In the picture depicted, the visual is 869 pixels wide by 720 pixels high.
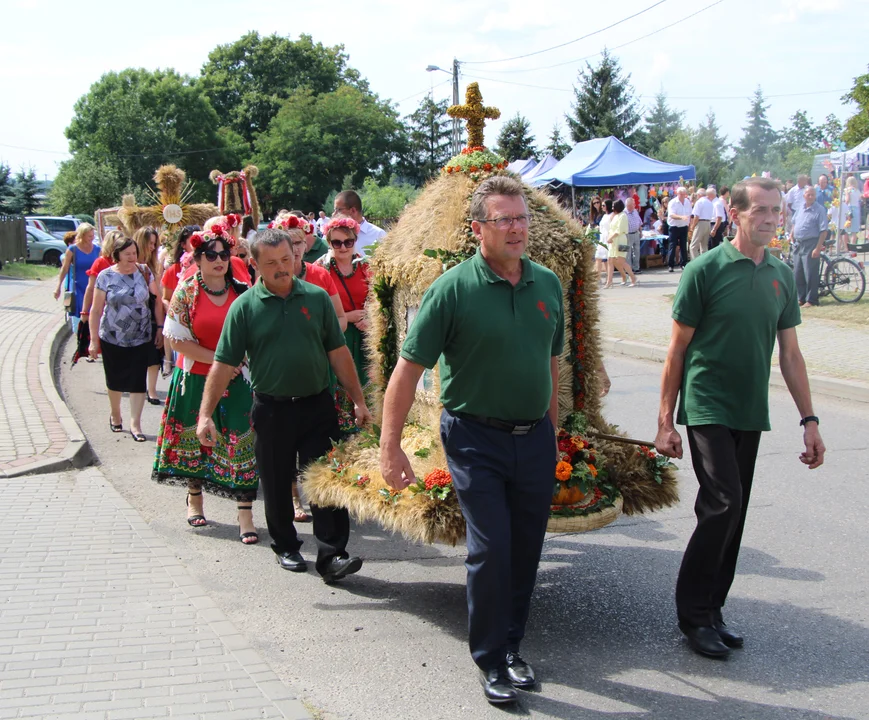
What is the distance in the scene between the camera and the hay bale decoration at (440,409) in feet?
14.0

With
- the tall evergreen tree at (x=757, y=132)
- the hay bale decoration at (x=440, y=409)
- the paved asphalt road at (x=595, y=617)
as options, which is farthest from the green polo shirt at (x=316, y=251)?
the tall evergreen tree at (x=757, y=132)

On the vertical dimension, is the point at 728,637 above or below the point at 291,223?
below

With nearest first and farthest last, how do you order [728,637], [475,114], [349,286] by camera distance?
[728,637], [475,114], [349,286]

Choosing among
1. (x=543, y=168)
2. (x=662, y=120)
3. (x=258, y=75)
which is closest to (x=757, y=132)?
(x=662, y=120)

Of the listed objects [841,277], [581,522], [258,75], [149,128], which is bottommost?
[581,522]

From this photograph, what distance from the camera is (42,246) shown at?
36.3m

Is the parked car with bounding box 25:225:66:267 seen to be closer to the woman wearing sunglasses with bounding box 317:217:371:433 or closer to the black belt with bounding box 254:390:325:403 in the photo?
the woman wearing sunglasses with bounding box 317:217:371:433

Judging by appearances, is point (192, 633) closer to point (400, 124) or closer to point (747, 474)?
point (747, 474)

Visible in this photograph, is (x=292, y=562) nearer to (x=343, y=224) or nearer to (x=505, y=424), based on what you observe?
(x=505, y=424)

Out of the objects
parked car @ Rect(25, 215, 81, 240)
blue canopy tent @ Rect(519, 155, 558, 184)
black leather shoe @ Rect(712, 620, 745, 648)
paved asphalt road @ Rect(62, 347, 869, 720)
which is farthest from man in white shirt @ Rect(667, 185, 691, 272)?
parked car @ Rect(25, 215, 81, 240)

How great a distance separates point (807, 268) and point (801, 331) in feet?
7.04

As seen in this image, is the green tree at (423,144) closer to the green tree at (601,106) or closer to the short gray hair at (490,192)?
the green tree at (601,106)

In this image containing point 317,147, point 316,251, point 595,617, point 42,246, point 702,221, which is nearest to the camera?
point 595,617

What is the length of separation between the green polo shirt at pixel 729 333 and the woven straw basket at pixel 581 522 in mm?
606
